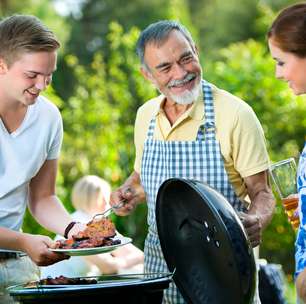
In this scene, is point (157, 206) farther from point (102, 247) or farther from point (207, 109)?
point (207, 109)

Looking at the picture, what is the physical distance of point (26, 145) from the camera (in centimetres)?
401

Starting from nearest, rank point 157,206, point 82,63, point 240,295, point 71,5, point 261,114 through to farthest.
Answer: point 240,295, point 157,206, point 261,114, point 82,63, point 71,5

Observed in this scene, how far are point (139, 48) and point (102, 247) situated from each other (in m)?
1.13

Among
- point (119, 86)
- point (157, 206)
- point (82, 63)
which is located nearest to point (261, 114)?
point (119, 86)

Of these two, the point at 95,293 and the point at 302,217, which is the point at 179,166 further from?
the point at 95,293

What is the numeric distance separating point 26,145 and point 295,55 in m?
1.32

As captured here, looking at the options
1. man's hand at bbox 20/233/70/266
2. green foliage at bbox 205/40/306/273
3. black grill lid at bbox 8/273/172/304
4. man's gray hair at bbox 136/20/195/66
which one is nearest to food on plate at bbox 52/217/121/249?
man's hand at bbox 20/233/70/266

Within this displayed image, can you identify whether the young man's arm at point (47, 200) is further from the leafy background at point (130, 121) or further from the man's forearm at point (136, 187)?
the leafy background at point (130, 121)

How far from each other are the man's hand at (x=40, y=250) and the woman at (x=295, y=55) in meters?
0.95

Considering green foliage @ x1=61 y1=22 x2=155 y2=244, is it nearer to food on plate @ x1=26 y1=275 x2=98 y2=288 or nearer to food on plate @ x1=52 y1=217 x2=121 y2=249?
food on plate @ x1=52 y1=217 x2=121 y2=249

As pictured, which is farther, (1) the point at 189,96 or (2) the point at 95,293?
(1) the point at 189,96

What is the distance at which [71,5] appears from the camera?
21.8 meters

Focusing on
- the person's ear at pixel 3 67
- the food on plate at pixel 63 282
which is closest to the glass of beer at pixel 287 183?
the food on plate at pixel 63 282

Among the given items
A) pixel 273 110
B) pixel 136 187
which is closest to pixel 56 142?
pixel 136 187
